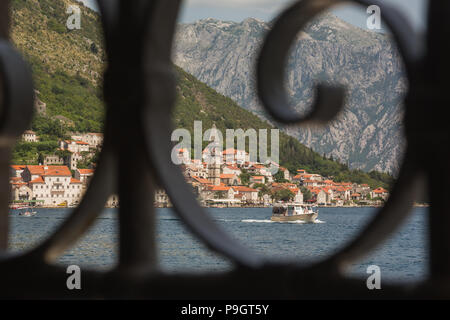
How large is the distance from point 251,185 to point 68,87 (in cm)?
4622

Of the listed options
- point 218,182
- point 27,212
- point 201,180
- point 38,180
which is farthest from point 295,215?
point 27,212

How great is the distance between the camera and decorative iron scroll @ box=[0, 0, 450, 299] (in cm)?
80

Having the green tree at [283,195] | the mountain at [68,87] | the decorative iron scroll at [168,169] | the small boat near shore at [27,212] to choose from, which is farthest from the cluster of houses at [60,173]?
the decorative iron scroll at [168,169]

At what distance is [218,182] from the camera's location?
112250 millimetres

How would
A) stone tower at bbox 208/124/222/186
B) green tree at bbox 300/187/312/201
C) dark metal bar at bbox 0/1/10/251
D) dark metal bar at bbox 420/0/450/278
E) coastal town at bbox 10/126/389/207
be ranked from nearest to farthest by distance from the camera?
dark metal bar at bbox 420/0/450/278
dark metal bar at bbox 0/1/10/251
coastal town at bbox 10/126/389/207
stone tower at bbox 208/124/222/186
green tree at bbox 300/187/312/201

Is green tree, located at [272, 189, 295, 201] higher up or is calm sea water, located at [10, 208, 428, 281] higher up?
green tree, located at [272, 189, 295, 201]

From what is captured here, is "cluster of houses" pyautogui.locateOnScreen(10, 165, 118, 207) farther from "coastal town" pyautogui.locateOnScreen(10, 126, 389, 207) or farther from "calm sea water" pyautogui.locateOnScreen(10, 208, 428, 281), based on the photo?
"calm sea water" pyautogui.locateOnScreen(10, 208, 428, 281)

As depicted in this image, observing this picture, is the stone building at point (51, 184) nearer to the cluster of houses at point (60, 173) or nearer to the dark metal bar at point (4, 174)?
the cluster of houses at point (60, 173)

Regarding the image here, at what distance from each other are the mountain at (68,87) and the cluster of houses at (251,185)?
743 cm

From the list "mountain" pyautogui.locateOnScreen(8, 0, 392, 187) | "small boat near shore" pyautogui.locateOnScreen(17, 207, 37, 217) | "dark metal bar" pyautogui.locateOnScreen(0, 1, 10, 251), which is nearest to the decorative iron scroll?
"dark metal bar" pyautogui.locateOnScreen(0, 1, 10, 251)

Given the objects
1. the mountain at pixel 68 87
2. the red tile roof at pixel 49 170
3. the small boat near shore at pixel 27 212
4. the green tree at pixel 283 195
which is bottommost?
the small boat near shore at pixel 27 212

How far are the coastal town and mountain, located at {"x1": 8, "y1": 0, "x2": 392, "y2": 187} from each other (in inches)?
95.3

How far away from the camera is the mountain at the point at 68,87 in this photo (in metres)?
89.3
